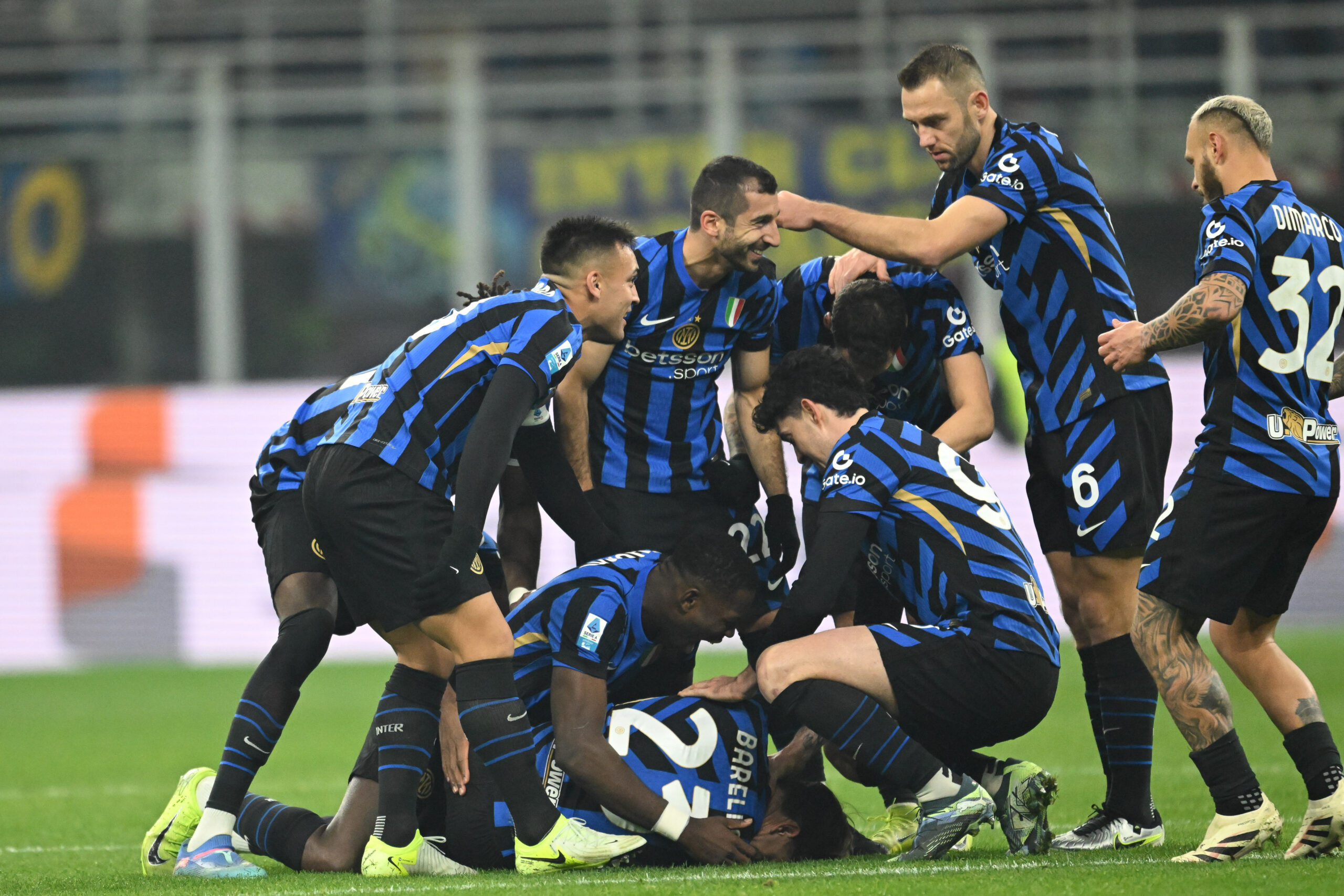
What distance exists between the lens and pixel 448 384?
15.8ft

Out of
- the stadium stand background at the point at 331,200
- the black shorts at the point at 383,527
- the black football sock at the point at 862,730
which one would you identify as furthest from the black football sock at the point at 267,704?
the stadium stand background at the point at 331,200

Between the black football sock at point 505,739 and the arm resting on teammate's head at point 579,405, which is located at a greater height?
the arm resting on teammate's head at point 579,405

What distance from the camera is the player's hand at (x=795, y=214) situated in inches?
202

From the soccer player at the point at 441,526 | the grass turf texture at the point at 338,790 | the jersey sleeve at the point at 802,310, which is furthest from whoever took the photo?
the jersey sleeve at the point at 802,310

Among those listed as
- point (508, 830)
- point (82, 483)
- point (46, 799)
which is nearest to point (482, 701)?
point (508, 830)

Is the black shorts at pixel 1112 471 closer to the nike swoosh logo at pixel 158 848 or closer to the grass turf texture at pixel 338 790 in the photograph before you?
the grass turf texture at pixel 338 790

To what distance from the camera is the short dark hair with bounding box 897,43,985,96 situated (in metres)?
5.21

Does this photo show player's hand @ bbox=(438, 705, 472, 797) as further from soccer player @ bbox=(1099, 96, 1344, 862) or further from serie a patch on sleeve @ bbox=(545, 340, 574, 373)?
soccer player @ bbox=(1099, 96, 1344, 862)

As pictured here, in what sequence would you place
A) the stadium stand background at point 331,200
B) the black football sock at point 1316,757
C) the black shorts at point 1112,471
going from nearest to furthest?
the black football sock at point 1316,757, the black shorts at point 1112,471, the stadium stand background at point 331,200

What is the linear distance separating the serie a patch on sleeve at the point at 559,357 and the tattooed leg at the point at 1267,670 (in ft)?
7.04

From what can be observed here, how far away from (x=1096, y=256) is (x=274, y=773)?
498 cm

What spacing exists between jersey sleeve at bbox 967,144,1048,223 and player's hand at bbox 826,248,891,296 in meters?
0.73

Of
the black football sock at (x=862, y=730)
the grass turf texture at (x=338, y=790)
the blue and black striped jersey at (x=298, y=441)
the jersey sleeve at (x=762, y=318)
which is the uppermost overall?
the jersey sleeve at (x=762, y=318)

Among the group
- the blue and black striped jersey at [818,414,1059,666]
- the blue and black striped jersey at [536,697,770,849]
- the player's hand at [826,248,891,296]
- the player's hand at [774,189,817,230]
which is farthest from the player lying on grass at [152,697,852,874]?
the player's hand at [826,248,891,296]
